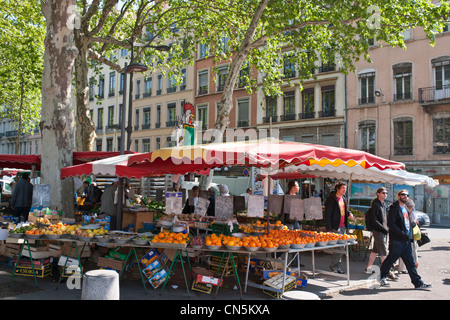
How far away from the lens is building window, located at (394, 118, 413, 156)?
81.1ft

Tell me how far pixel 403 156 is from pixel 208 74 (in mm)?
18438

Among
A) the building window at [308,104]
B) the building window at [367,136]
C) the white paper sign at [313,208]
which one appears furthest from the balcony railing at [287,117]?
the white paper sign at [313,208]

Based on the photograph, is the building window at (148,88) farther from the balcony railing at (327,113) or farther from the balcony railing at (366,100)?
the balcony railing at (366,100)

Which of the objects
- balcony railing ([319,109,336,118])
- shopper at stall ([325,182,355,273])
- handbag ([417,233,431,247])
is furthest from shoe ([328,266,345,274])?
balcony railing ([319,109,336,118])

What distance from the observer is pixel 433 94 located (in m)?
23.8

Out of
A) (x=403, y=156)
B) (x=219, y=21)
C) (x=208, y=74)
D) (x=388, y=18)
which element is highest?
(x=208, y=74)

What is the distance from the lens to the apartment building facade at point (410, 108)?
23578mm

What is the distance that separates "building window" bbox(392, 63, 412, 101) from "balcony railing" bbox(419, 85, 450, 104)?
2.80 ft

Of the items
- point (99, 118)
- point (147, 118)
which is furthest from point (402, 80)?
point (99, 118)

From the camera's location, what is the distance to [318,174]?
1202 cm

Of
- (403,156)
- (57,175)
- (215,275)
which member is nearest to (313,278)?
(215,275)

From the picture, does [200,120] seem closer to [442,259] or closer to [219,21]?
[219,21]

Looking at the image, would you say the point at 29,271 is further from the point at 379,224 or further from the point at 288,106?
the point at 288,106

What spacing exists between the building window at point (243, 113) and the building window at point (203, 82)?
4090 mm
